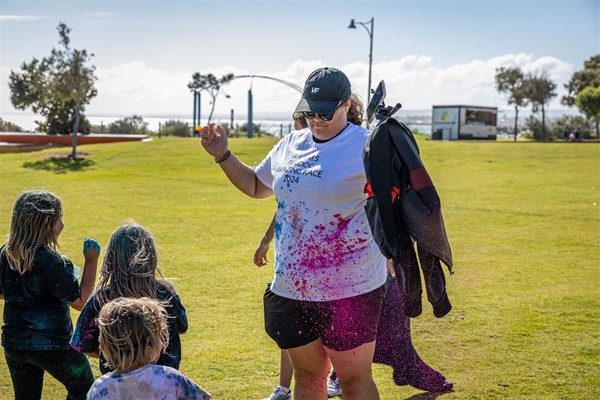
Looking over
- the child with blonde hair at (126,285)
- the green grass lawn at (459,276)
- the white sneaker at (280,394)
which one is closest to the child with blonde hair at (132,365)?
the child with blonde hair at (126,285)

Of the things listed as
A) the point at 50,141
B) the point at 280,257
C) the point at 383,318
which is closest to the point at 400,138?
the point at 280,257

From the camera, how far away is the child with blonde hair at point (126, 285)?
11.5 feet

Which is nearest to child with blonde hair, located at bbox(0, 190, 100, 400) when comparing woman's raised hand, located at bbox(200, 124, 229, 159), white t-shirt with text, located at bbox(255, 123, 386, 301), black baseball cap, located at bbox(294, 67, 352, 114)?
woman's raised hand, located at bbox(200, 124, 229, 159)

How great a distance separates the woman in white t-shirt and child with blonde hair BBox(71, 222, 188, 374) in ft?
1.90

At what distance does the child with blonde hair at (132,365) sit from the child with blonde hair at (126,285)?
21.5 inches

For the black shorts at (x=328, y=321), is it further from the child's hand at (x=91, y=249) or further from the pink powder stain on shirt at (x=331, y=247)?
the child's hand at (x=91, y=249)

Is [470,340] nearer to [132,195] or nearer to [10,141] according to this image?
[132,195]

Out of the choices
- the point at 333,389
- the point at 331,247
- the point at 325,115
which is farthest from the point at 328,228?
the point at 333,389

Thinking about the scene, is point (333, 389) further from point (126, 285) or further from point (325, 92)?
point (325, 92)

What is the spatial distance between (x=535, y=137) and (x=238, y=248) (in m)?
48.0

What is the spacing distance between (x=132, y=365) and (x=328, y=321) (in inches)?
43.7

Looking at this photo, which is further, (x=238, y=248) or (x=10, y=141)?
(x=10, y=141)

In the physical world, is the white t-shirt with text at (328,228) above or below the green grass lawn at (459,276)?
above

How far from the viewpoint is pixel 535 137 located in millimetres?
54719
